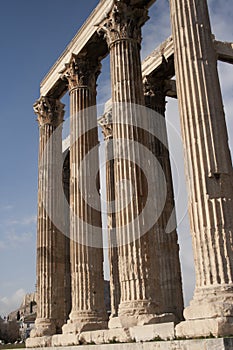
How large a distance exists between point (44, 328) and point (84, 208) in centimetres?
699

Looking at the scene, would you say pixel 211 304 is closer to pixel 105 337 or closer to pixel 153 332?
pixel 153 332

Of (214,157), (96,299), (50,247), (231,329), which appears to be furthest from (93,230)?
(231,329)

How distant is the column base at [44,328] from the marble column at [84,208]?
3.73 metres

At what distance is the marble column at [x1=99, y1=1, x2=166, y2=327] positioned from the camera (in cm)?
1775

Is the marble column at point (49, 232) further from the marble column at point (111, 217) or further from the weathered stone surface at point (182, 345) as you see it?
the weathered stone surface at point (182, 345)

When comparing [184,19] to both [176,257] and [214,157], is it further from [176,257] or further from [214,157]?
[176,257]

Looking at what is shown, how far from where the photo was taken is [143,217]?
61.9ft

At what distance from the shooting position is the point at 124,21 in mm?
21828

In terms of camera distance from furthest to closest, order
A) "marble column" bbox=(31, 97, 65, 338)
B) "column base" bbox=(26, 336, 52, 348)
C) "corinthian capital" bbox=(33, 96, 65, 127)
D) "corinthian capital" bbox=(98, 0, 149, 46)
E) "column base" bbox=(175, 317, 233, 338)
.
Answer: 1. "corinthian capital" bbox=(33, 96, 65, 127)
2. "marble column" bbox=(31, 97, 65, 338)
3. "column base" bbox=(26, 336, 52, 348)
4. "corinthian capital" bbox=(98, 0, 149, 46)
5. "column base" bbox=(175, 317, 233, 338)

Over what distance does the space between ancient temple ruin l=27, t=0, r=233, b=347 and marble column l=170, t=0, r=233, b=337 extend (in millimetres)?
32

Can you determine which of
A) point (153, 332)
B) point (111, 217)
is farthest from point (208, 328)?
point (111, 217)

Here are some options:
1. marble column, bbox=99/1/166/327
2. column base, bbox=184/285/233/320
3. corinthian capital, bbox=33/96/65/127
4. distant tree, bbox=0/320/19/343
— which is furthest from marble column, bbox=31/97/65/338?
distant tree, bbox=0/320/19/343

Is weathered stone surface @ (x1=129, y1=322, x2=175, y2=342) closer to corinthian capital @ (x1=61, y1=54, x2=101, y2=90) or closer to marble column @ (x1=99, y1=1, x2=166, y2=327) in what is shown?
marble column @ (x1=99, y1=1, x2=166, y2=327)

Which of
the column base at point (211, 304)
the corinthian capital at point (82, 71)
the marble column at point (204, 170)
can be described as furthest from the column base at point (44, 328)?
the column base at point (211, 304)
